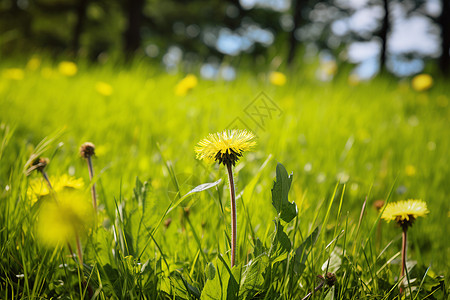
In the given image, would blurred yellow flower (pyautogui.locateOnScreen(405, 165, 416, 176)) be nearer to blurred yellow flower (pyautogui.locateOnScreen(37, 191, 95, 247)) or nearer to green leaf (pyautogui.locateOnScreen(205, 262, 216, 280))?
green leaf (pyautogui.locateOnScreen(205, 262, 216, 280))

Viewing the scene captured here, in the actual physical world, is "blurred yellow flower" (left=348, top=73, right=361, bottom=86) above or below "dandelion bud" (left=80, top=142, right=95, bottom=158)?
above

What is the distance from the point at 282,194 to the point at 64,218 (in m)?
0.44

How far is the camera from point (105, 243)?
2.27 feet

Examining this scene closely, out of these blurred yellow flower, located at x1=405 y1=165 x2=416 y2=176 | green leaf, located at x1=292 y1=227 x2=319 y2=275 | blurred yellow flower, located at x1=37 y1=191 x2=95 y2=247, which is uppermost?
blurred yellow flower, located at x1=37 y1=191 x2=95 y2=247

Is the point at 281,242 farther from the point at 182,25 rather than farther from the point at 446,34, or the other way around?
the point at 182,25

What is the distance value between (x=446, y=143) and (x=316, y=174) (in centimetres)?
126

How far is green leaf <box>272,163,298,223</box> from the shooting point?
2.00ft

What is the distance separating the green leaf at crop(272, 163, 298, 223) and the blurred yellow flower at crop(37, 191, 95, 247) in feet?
1.36

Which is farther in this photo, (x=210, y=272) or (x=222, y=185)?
(x=222, y=185)

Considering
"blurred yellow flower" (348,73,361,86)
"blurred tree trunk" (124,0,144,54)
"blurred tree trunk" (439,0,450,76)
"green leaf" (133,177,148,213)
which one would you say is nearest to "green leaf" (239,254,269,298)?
"green leaf" (133,177,148,213)

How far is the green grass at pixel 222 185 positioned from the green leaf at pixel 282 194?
0.04 metres

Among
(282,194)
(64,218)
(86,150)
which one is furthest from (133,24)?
(282,194)

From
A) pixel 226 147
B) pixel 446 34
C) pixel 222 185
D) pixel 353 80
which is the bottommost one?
pixel 222 185

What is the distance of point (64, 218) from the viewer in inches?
26.5
